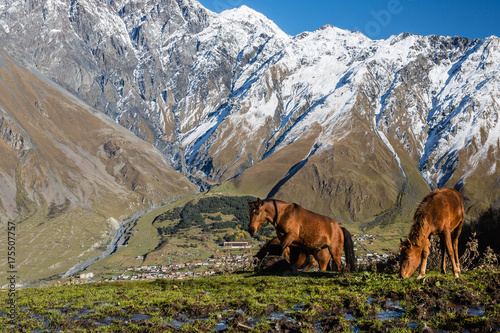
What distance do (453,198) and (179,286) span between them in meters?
13.9

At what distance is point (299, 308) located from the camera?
46.8ft

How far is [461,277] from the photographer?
55.0 feet

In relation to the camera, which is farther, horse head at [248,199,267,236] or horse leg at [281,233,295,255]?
horse leg at [281,233,295,255]

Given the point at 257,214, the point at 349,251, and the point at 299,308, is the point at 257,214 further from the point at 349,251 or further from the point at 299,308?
the point at 299,308

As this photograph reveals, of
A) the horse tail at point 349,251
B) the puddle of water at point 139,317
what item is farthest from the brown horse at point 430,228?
the puddle of water at point 139,317

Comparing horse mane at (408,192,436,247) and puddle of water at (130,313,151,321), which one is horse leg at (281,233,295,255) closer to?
horse mane at (408,192,436,247)

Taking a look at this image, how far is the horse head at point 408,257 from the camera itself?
1688 centimetres

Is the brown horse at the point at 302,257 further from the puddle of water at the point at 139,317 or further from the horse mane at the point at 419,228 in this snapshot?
the puddle of water at the point at 139,317

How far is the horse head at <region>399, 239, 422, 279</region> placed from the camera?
1688 centimetres

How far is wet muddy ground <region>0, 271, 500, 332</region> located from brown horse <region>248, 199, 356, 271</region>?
2.69 m

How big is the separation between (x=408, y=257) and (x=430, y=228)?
1.62 meters

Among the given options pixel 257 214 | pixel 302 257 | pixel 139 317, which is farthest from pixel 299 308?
pixel 302 257

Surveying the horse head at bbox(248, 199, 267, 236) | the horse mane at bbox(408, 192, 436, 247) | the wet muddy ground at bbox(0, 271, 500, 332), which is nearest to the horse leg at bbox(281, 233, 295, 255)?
the horse head at bbox(248, 199, 267, 236)

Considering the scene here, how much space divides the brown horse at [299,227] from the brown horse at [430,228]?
5.11 meters
